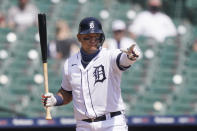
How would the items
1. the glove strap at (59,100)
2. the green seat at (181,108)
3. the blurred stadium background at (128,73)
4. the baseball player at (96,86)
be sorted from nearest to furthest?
the baseball player at (96,86), the glove strap at (59,100), the blurred stadium background at (128,73), the green seat at (181,108)

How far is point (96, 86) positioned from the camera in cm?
491

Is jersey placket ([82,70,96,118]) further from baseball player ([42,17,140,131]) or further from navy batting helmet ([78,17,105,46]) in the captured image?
navy batting helmet ([78,17,105,46])

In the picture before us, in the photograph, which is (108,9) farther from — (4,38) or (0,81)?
(0,81)

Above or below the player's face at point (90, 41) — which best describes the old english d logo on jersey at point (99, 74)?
below

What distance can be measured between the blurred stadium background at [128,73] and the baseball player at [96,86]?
2.86 metres

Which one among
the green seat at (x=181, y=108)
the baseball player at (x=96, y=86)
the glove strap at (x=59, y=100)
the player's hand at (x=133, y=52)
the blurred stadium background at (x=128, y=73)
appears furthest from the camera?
the green seat at (x=181, y=108)

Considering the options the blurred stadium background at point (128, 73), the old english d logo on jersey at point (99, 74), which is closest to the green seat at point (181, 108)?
the blurred stadium background at point (128, 73)

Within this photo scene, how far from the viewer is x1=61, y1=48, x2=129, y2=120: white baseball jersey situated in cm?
489

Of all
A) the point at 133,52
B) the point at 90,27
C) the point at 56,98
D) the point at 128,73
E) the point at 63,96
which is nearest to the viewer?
the point at 133,52

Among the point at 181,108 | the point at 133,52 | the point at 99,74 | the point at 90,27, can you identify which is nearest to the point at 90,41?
the point at 90,27

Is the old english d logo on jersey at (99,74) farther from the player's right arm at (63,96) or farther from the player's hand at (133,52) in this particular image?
the player's hand at (133,52)

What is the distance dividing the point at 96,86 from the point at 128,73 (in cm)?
470

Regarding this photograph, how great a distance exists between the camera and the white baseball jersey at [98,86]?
193 inches

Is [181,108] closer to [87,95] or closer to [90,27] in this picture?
[87,95]
